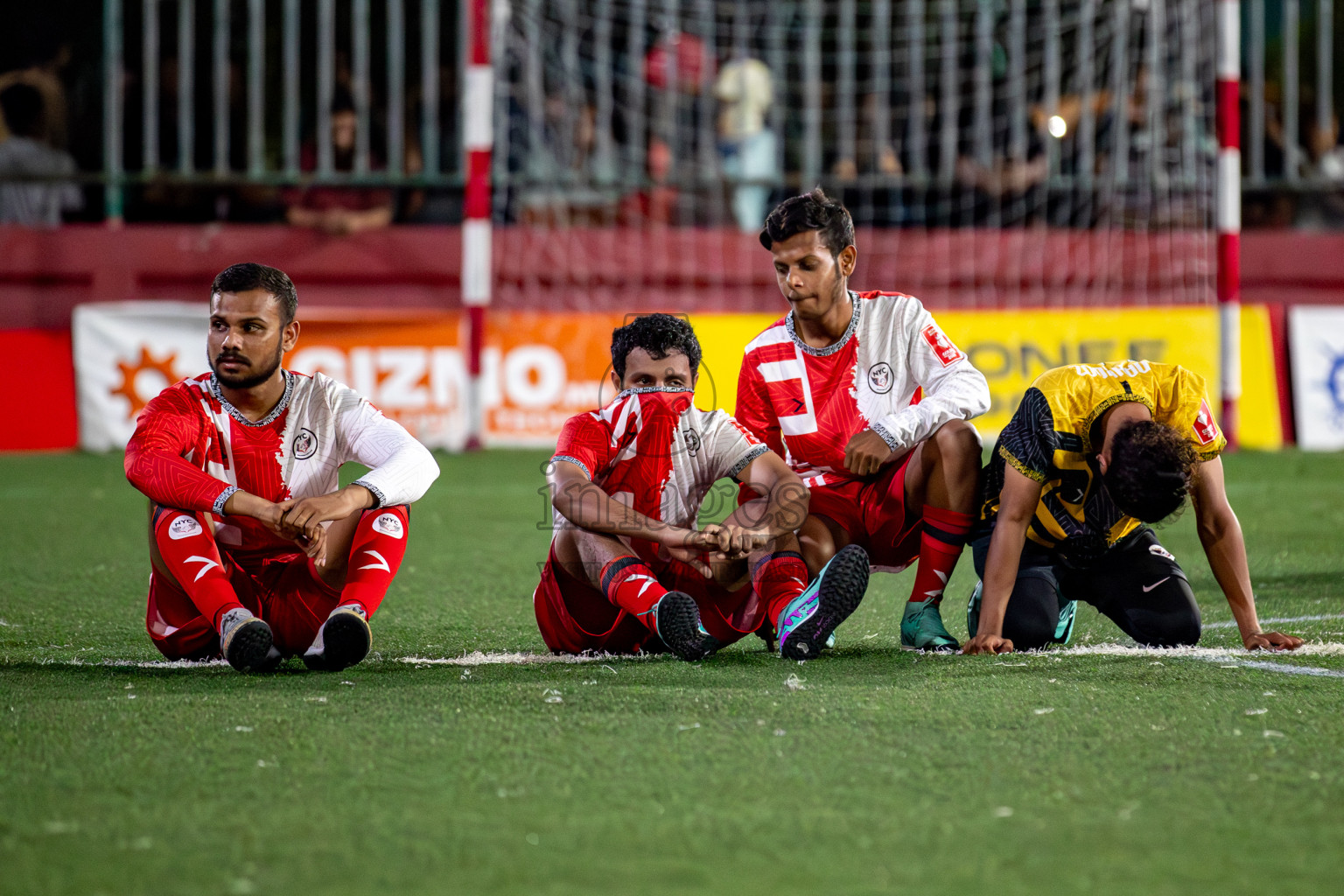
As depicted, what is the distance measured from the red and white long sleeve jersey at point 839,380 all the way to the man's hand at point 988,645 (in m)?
0.68

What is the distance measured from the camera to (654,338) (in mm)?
3688

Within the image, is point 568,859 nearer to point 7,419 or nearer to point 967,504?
point 967,504

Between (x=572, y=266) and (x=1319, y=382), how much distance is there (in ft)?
16.4

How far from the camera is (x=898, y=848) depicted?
2145mm

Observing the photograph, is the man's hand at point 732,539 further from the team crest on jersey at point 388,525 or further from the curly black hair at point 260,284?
the curly black hair at point 260,284

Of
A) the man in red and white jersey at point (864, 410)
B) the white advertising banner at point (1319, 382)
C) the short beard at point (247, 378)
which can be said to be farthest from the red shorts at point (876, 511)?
the white advertising banner at point (1319, 382)

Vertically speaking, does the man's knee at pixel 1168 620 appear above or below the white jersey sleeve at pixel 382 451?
below

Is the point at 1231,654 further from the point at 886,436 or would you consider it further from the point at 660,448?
the point at 660,448

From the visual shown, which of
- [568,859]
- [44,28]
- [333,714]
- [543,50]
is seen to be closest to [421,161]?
[543,50]

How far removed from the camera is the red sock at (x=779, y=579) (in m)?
3.63

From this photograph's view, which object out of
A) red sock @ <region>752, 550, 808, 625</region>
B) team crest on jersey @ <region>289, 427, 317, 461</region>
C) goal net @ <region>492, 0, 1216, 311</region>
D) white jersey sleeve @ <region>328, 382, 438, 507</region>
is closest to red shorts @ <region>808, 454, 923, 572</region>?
red sock @ <region>752, 550, 808, 625</region>

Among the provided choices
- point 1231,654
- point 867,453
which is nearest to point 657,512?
point 867,453

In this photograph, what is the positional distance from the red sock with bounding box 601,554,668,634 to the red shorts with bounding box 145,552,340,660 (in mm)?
635

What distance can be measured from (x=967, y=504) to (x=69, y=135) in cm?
852
